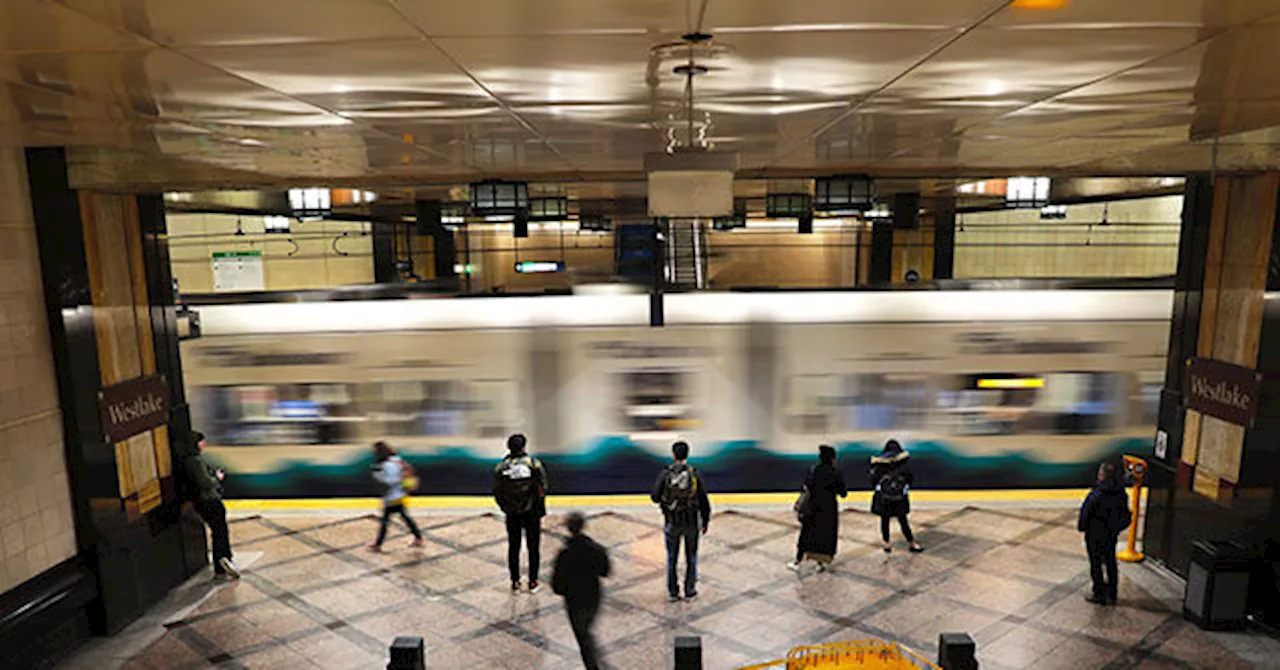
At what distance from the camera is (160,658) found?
5.99m

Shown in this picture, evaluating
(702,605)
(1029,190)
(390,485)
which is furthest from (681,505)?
(1029,190)

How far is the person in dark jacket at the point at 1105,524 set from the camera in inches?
248

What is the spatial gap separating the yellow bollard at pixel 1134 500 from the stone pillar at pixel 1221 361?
12 centimetres

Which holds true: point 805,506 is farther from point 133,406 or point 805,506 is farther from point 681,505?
point 133,406

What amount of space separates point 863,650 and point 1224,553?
3276 millimetres

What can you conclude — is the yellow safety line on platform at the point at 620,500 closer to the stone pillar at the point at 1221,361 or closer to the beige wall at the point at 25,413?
the stone pillar at the point at 1221,361

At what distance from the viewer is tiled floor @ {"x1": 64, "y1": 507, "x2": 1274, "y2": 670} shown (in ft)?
19.5

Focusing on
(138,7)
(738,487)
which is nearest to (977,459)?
(738,487)

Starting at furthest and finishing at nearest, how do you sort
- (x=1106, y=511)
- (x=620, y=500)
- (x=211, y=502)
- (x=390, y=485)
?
(x=620, y=500), (x=390, y=485), (x=211, y=502), (x=1106, y=511)

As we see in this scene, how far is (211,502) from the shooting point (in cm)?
732

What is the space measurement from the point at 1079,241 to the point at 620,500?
15.5 metres

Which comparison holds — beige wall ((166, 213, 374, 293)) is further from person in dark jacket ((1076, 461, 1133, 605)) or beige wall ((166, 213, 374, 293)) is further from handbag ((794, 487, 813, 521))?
person in dark jacket ((1076, 461, 1133, 605))

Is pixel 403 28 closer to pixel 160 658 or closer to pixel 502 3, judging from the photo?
pixel 502 3

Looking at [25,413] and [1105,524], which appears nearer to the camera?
[25,413]
